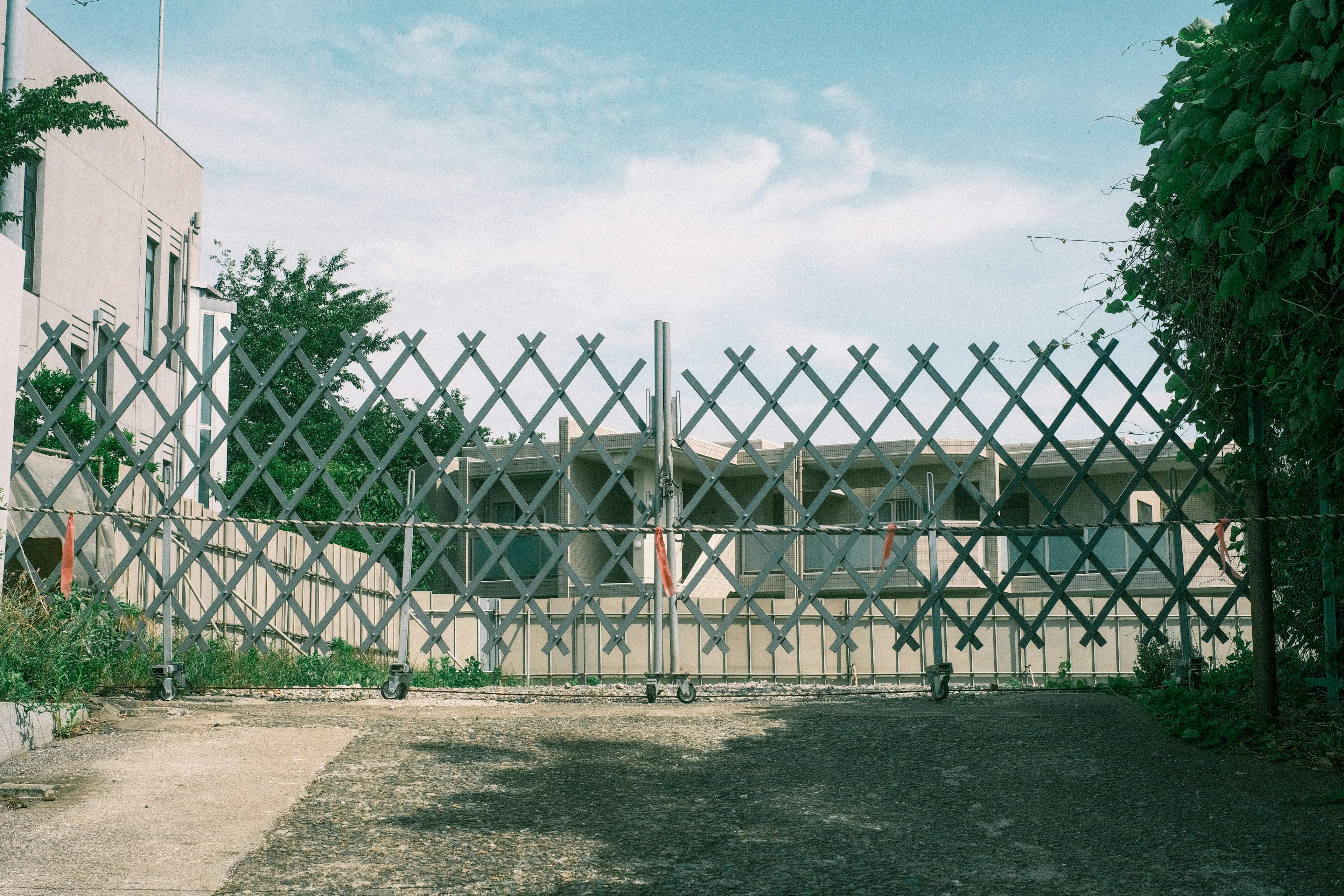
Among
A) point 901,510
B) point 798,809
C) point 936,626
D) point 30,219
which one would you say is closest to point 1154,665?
point 936,626

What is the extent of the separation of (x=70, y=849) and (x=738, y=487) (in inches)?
705

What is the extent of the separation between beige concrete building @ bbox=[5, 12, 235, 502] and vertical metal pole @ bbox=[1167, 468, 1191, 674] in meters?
9.76

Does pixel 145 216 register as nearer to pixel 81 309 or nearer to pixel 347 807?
pixel 81 309

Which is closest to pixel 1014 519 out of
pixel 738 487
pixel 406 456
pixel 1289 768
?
pixel 738 487

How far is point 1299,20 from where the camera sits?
3.38 m

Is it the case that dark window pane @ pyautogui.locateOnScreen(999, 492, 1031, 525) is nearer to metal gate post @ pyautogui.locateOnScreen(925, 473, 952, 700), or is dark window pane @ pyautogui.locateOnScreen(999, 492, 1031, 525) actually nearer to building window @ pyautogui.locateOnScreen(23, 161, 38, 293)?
metal gate post @ pyautogui.locateOnScreen(925, 473, 952, 700)

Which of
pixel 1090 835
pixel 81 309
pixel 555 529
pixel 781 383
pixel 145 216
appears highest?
pixel 145 216

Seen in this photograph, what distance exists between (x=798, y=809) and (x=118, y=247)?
577 inches

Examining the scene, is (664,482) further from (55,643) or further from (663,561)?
(55,643)

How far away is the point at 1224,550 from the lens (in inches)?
200

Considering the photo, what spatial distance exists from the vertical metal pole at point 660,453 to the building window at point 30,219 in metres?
10.4

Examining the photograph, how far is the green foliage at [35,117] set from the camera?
35.4ft

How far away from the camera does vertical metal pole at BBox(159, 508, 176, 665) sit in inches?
218

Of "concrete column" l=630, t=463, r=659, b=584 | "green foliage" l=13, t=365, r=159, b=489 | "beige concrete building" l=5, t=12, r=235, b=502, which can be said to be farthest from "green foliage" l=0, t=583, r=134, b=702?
"concrete column" l=630, t=463, r=659, b=584
